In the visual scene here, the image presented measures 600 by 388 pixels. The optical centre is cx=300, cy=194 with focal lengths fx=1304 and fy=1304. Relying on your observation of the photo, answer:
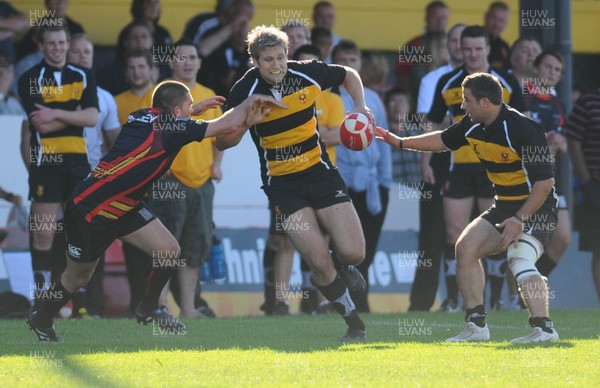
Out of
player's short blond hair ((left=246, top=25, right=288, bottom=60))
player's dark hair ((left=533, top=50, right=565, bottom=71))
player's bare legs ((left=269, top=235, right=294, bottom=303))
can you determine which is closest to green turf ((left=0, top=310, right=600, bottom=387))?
player's bare legs ((left=269, top=235, right=294, bottom=303))

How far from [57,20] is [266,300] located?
386 cm

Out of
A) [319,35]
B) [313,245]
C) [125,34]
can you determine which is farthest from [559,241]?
[125,34]

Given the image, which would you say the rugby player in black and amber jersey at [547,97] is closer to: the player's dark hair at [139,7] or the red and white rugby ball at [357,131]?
the player's dark hair at [139,7]

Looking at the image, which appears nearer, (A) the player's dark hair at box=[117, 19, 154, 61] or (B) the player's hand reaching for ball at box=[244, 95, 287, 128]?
(B) the player's hand reaching for ball at box=[244, 95, 287, 128]

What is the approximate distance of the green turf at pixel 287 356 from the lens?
25.7 ft

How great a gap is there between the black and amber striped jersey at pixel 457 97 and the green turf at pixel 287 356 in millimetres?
2286

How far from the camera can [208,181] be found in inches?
535

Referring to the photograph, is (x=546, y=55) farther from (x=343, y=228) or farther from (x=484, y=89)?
(x=343, y=228)

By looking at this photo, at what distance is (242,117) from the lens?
9.60 metres

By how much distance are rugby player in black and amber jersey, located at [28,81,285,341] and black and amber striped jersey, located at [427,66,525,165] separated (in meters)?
4.22

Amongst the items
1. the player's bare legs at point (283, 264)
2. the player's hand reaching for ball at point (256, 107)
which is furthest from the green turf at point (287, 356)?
the player's hand reaching for ball at point (256, 107)

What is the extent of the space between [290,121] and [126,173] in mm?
1332

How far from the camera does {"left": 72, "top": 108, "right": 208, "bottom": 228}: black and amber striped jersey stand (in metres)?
9.97

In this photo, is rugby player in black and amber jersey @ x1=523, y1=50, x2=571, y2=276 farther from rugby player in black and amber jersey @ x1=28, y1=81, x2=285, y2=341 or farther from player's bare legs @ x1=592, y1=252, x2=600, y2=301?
rugby player in black and amber jersey @ x1=28, y1=81, x2=285, y2=341
